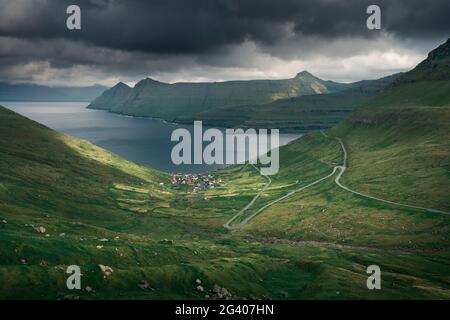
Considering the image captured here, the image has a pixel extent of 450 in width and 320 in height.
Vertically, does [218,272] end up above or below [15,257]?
below

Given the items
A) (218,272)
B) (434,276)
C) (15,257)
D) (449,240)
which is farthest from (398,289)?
(15,257)

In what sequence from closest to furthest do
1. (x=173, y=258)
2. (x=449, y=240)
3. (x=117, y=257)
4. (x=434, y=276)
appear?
(x=117, y=257) → (x=173, y=258) → (x=434, y=276) → (x=449, y=240)

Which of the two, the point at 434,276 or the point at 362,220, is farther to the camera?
the point at 362,220

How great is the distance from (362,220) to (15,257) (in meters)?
157

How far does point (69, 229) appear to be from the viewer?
140m

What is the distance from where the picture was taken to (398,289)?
107 m
